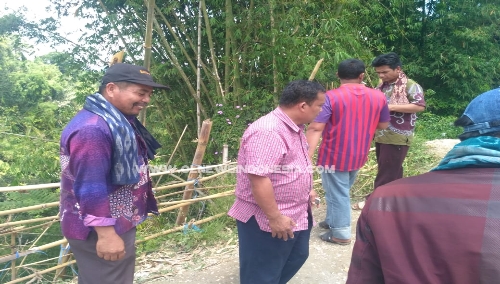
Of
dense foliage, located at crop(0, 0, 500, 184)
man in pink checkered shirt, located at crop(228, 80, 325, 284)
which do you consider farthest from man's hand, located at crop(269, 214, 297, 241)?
dense foliage, located at crop(0, 0, 500, 184)

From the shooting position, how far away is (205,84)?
626 cm

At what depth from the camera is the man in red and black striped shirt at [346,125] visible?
8.34 ft

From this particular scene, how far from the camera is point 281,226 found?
5.56 ft

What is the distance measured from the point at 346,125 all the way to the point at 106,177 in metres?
1.69

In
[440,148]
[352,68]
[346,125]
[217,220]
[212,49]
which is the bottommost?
[217,220]

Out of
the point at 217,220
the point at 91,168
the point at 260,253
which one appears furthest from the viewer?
the point at 217,220

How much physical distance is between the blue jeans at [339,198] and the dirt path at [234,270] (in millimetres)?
204

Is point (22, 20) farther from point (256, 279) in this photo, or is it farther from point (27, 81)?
point (27, 81)

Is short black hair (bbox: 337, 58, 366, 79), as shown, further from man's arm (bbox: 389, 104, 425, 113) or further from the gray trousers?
the gray trousers

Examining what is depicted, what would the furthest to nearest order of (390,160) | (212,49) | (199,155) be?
(212,49) < (199,155) < (390,160)

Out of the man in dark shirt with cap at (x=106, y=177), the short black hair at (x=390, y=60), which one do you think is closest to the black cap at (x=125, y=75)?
the man in dark shirt with cap at (x=106, y=177)

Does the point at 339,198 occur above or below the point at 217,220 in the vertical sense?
above

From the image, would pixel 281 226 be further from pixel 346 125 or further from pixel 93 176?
pixel 346 125

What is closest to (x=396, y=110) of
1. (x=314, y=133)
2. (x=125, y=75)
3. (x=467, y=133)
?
A: (x=314, y=133)
